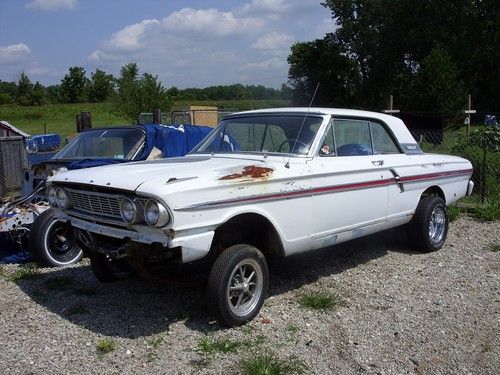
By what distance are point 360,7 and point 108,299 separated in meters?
56.3

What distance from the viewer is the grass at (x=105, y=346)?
414cm

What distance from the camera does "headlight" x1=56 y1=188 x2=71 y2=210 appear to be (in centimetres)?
496

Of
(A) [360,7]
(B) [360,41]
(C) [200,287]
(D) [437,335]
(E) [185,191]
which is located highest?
(A) [360,7]

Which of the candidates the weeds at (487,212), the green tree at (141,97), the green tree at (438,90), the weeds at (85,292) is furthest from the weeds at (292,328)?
the green tree at (438,90)

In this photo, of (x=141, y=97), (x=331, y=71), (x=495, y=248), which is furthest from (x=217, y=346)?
(x=331, y=71)

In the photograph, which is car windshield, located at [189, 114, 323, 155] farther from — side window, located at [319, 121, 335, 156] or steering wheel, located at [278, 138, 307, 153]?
side window, located at [319, 121, 335, 156]

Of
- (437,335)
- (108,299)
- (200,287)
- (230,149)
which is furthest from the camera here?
(230,149)

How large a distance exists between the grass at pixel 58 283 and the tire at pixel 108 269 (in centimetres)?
45

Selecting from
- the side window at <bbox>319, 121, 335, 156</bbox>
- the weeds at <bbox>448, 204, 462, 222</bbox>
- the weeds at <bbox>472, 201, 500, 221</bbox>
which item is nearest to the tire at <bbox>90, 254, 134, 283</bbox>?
the side window at <bbox>319, 121, 335, 156</bbox>

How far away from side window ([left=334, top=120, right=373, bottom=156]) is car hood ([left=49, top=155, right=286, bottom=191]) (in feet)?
2.99

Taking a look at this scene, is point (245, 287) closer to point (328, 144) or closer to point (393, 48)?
point (328, 144)

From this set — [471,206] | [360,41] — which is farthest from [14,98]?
[471,206]

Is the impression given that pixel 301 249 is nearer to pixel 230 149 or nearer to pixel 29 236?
pixel 230 149

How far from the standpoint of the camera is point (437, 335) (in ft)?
14.4
